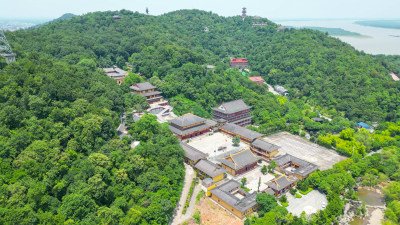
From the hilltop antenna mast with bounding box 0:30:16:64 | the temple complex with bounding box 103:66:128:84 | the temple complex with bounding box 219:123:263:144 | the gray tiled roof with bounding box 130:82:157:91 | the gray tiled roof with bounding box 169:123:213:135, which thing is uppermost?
the hilltop antenna mast with bounding box 0:30:16:64

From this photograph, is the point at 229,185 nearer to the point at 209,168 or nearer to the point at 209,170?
the point at 209,170

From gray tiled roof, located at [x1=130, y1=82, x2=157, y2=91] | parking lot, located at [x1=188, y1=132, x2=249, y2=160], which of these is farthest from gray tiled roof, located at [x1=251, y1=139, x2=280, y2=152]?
gray tiled roof, located at [x1=130, y1=82, x2=157, y2=91]

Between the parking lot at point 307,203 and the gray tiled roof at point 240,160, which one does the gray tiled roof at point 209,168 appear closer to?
the gray tiled roof at point 240,160

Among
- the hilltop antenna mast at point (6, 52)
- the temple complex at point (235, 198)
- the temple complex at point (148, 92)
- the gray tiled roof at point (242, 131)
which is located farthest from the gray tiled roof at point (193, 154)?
the hilltop antenna mast at point (6, 52)

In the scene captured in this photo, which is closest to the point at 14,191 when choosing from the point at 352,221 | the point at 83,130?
the point at 83,130

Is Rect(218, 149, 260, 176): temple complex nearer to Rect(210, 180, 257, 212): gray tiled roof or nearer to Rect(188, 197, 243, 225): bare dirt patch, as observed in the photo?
Rect(210, 180, 257, 212): gray tiled roof

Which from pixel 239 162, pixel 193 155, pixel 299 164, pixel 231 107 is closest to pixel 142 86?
pixel 231 107
